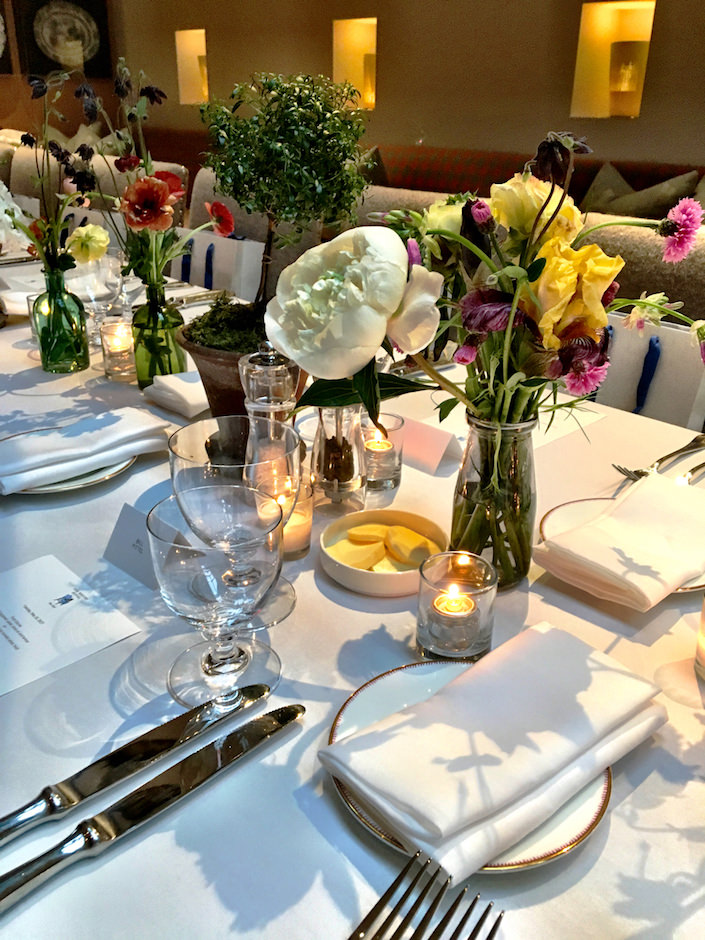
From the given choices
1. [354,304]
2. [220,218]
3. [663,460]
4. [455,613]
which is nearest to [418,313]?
[354,304]

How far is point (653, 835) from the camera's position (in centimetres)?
53

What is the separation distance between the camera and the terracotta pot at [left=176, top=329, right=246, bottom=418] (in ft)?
3.34

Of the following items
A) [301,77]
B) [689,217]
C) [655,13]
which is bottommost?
[689,217]

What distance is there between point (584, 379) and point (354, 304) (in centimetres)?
22

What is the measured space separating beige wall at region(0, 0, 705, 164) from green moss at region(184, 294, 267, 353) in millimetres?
3752

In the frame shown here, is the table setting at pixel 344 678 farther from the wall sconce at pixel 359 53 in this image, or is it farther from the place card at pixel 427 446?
the wall sconce at pixel 359 53

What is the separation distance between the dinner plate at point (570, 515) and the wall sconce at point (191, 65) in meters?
5.93

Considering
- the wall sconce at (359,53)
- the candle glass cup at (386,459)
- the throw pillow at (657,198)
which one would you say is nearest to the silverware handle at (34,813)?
the candle glass cup at (386,459)

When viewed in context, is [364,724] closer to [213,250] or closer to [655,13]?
[213,250]

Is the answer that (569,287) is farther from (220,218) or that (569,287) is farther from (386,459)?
(220,218)

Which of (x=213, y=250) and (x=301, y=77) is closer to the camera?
(x=301, y=77)

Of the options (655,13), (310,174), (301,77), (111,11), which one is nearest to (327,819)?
(310,174)

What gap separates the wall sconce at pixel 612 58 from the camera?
3984 mm

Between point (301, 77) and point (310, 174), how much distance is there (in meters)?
0.13
